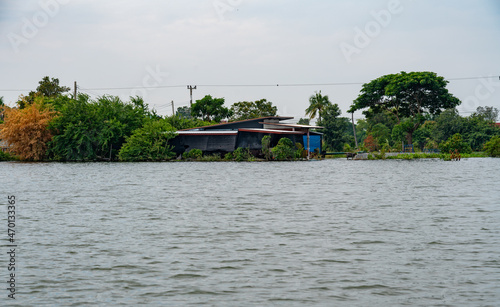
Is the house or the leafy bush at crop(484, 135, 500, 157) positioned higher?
the house

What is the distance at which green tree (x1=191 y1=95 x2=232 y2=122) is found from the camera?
77.2 metres

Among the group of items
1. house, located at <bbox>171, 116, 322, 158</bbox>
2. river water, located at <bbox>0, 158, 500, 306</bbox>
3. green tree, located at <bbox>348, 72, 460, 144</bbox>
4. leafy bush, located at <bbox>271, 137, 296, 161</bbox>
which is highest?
green tree, located at <bbox>348, 72, 460, 144</bbox>

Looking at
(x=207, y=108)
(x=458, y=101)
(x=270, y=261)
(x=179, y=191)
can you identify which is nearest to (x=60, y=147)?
(x=207, y=108)

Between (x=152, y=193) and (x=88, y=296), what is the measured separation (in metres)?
15.5

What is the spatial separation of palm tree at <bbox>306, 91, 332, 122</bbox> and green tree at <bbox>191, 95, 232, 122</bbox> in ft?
42.5

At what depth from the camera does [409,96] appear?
69.9m

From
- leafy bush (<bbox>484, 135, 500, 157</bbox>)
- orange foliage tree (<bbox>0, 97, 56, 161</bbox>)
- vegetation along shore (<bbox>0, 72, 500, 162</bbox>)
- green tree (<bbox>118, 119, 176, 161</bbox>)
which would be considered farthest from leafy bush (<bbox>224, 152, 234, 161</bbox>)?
leafy bush (<bbox>484, 135, 500, 157</bbox>)

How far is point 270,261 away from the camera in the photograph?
9.93m

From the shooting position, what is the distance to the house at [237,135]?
178 ft

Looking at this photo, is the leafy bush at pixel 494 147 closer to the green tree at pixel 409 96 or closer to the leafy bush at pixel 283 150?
the green tree at pixel 409 96

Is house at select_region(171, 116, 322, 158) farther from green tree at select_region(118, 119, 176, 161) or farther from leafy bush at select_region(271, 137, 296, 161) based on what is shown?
green tree at select_region(118, 119, 176, 161)

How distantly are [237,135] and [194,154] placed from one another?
4609 millimetres

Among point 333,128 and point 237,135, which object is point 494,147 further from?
point 237,135

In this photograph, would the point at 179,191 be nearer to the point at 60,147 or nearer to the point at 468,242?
the point at 468,242
